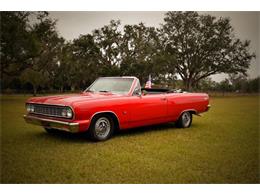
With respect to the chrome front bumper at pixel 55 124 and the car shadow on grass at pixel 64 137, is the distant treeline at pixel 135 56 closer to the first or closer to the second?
the car shadow on grass at pixel 64 137

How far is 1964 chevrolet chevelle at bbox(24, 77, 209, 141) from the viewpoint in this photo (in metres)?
5.47

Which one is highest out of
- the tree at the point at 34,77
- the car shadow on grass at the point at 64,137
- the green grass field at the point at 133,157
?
the tree at the point at 34,77

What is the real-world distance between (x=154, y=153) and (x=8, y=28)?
43.5ft

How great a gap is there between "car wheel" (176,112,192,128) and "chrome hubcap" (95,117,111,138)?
2.41 metres

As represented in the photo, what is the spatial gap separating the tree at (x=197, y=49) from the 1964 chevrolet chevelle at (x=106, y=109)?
46.2ft

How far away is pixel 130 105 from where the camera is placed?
624 centimetres

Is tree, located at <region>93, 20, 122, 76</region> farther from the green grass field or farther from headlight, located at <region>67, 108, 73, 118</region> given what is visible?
headlight, located at <region>67, 108, 73, 118</region>

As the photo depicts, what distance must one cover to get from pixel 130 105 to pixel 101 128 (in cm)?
81

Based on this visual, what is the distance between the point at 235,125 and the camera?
27.5 feet

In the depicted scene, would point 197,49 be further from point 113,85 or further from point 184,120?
point 113,85

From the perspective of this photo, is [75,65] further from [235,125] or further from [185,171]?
[185,171]

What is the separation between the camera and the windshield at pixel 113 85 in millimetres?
6625

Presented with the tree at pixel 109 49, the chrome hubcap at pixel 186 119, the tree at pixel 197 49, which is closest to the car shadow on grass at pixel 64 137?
the chrome hubcap at pixel 186 119
